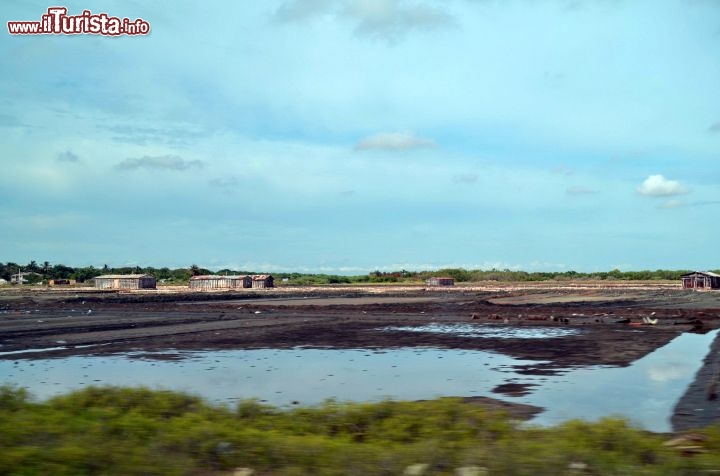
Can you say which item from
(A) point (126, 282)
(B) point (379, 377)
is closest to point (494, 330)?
(B) point (379, 377)

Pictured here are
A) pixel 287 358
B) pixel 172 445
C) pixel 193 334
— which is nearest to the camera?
pixel 172 445

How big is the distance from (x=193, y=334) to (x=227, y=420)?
21.9 m

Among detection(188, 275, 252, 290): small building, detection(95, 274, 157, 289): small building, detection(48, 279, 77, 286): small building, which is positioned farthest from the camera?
detection(48, 279, 77, 286): small building

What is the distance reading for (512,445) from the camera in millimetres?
8555

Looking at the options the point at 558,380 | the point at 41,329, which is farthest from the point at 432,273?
the point at 558,380

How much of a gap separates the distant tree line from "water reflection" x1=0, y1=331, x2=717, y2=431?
372ft

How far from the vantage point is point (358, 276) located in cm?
15925

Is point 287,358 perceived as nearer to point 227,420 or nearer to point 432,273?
point 227,420

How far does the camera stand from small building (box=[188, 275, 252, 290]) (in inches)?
4173

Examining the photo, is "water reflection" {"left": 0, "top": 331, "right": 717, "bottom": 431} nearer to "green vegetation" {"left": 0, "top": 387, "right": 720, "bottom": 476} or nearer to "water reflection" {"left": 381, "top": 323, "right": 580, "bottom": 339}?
"green vegetation" {"left": 0, "top": 387, "right": 720, "bottom": 476}

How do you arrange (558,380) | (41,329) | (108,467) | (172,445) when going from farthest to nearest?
(41,329), (558,380), (172,445), (108,467)

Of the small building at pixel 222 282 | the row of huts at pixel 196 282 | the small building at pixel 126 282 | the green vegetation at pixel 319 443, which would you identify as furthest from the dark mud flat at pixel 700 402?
Answer: the small building at pixel 126 282

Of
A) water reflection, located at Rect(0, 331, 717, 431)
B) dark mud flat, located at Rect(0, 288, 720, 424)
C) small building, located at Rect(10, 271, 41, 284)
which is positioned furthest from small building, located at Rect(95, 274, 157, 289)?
water reflection, located at Rect(0, 331, 717, 431)

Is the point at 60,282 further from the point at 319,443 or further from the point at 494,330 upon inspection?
the point at 319,443
